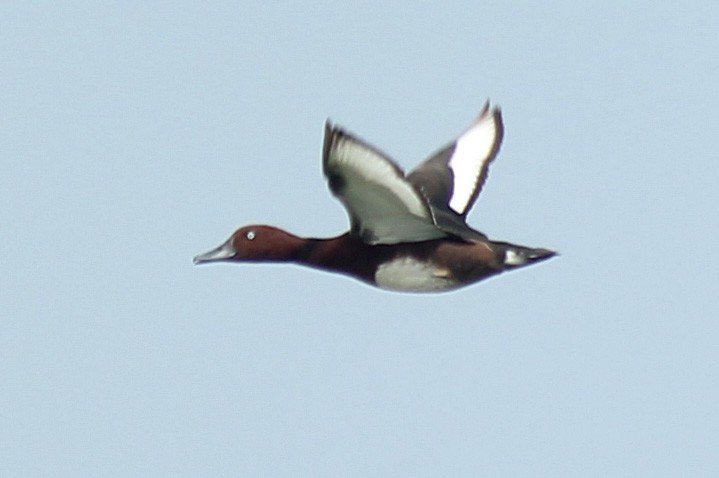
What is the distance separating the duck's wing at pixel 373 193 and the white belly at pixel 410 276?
0.21m

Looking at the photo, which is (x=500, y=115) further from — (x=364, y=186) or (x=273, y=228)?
(x=364, y=186)

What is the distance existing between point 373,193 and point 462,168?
3618 millimetres

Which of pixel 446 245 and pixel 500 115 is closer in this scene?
pixel 446 245

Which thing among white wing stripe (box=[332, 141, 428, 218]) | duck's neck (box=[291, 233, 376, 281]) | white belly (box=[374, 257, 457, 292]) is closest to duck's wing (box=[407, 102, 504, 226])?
white belly (box=[374, 257, 457, 292])

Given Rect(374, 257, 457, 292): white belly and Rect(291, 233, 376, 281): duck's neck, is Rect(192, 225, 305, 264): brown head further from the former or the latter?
Rect(374, 257, 457, 292): white belly

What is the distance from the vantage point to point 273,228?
54.0 feet

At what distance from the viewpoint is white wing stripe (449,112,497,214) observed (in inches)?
699

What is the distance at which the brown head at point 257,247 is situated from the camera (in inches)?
643

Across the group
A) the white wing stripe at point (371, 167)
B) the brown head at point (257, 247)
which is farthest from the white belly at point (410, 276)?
the white wing stripe at point (371, 167)

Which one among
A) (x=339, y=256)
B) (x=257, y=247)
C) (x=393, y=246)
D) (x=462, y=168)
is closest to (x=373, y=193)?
(x=393, y=246)

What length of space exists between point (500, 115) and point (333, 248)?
3483mm

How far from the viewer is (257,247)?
1644 centimetres

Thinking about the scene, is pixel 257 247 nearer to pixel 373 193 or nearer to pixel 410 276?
pixel 410 276

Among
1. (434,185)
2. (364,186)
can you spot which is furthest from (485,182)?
(364,186)
